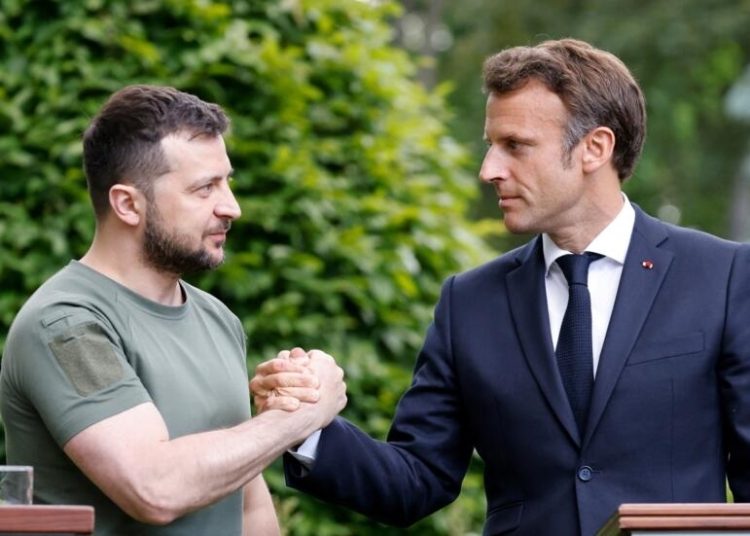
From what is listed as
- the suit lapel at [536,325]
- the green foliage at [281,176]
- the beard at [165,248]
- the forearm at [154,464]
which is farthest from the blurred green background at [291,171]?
the forearm at [154,464]

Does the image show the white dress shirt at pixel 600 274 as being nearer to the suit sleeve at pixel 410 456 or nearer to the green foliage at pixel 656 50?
the suit sleeve at pixel 410 456

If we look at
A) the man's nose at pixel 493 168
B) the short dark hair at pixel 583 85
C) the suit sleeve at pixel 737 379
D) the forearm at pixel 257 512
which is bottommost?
the forearm at pixel 257 512

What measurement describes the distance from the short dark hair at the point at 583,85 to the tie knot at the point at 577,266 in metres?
0.29

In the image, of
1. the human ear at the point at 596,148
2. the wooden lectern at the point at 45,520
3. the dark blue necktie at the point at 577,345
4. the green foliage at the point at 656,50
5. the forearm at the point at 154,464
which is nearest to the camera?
the wooden lectern at the point at 45,520

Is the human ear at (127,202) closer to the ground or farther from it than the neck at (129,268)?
farther from it

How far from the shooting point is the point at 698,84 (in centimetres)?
1802

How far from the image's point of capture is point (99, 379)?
3.47 meters

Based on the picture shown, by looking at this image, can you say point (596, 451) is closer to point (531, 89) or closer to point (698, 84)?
point (531, 89)

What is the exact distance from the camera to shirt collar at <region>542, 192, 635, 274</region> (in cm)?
415

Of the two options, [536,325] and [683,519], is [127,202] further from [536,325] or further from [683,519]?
[683,519]

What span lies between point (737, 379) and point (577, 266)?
1.72 feet

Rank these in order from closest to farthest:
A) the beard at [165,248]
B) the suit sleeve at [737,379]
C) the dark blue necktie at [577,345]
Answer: the beard at [165,248], the suit sleeve at [737,379], the dark blue necktie at [577,345]

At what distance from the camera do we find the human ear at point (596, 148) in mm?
4195

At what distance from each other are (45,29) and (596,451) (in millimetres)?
2769
